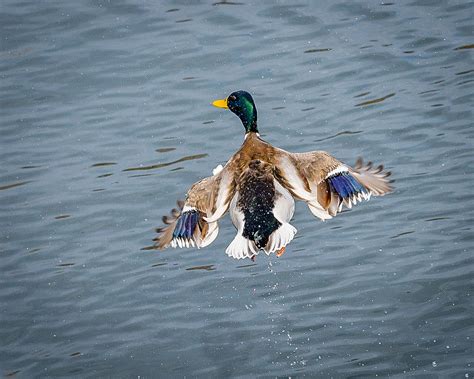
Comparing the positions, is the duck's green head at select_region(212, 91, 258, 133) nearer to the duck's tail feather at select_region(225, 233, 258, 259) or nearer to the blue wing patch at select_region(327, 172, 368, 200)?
the blue wing patch at select_region(327, 172, 368, 200)

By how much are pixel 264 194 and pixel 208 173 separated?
231 cm

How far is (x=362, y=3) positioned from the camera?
1316cm

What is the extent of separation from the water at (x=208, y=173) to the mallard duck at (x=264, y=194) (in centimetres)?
56

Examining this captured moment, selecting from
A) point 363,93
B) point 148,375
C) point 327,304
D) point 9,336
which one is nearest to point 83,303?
point 9,336

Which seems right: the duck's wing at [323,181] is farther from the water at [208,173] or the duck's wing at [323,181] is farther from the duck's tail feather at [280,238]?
the water at [208,173]

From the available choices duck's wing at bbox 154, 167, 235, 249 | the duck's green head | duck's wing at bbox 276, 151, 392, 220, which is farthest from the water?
the duck's green head

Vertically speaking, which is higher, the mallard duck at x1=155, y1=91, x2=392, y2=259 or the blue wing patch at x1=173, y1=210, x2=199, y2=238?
the mallard duck at x1=155, y1=91, x2=392, y2=259

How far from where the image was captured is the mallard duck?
7.82 metres

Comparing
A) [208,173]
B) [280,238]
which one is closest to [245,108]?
[208,173]

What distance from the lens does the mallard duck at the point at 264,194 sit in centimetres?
782

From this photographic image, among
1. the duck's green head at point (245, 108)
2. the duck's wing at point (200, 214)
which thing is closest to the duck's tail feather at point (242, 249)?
the duck's wing at point (200, 214)

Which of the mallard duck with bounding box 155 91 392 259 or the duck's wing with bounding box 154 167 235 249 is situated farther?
the duck's wing with bounding box 154 167 235 249

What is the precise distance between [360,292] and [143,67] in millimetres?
4839

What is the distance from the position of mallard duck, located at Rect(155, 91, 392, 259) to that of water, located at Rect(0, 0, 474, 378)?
56 cm
